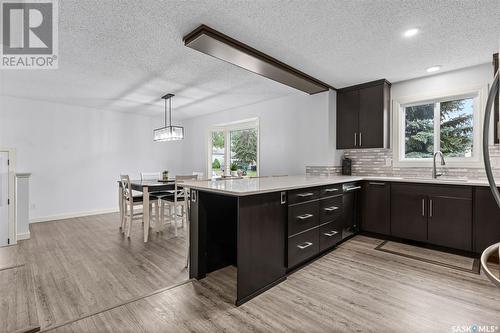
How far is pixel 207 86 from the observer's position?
13.4 ft

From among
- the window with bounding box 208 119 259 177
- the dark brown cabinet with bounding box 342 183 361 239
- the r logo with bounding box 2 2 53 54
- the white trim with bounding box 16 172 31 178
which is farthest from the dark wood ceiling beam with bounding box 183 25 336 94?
the white trim with bounding box 16 172 31 178

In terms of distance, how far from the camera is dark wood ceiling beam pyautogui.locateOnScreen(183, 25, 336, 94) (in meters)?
2.35

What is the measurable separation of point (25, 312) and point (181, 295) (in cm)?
116

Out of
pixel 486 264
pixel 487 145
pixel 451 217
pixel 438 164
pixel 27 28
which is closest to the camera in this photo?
pixel 487 145

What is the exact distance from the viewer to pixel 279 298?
81.9 inches

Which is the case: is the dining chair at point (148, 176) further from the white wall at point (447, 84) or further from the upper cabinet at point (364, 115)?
the white wall at point (447, 84)

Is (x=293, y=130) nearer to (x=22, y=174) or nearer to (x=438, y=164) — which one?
(x=438, y=164)

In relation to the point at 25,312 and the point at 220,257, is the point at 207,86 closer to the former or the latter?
the point at 220,257

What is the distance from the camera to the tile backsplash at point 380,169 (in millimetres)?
3365

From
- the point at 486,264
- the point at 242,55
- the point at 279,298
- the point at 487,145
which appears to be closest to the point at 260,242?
the point at 279,298

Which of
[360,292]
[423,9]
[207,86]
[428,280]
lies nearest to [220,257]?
[360,292]

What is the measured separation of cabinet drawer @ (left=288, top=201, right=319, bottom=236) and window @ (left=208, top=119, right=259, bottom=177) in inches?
104

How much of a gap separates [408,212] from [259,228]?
2382mm

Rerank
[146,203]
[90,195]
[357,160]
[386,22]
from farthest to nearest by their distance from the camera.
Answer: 1. [90,195]
2. [357,160]
3. [146,203]
4. [386,22]
